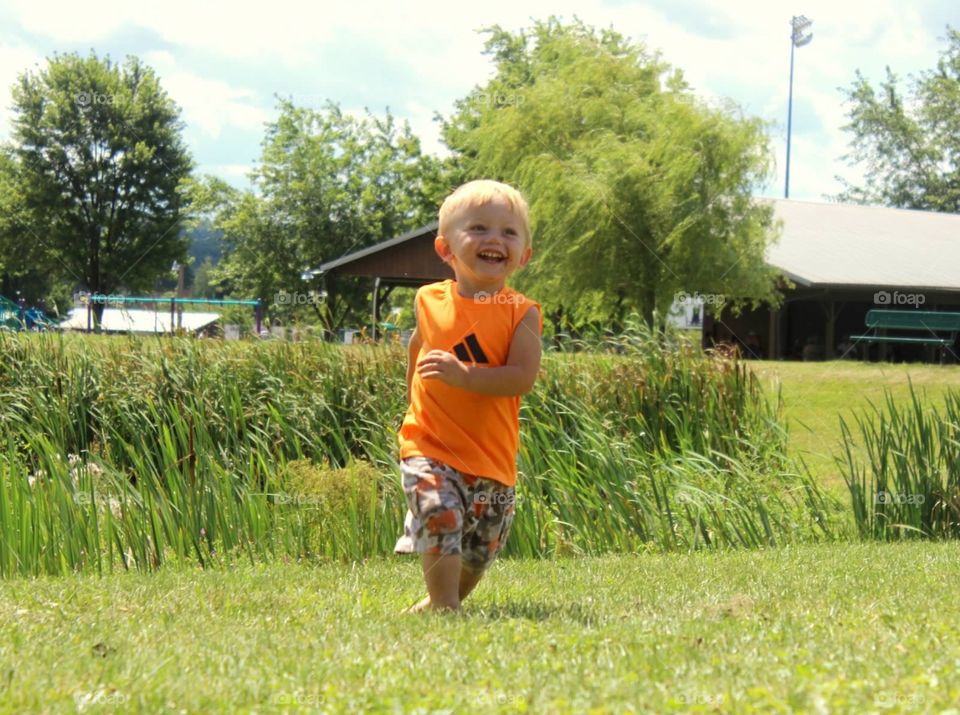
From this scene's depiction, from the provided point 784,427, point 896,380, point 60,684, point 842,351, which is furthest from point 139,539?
point 842,351

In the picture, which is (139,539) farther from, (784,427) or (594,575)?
(784,427)

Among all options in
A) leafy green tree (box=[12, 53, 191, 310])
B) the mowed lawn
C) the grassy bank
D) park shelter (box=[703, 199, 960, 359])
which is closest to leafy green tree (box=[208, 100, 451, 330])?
leafy green tree (box=[12, 53, 191, 310])

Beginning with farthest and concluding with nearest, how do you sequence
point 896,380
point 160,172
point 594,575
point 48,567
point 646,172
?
point 160,172 < point 646,172 < point 896,380 < point 48,567 < point 594,575

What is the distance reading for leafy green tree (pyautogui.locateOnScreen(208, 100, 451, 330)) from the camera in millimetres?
53781

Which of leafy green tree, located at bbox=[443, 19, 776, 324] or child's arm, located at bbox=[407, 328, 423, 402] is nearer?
child's arm, located at bbox=[407, 328, 423, 402]

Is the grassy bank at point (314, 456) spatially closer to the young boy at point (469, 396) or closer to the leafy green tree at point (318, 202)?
the young boy at point (469, 396)

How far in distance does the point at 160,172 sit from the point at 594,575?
150 ft

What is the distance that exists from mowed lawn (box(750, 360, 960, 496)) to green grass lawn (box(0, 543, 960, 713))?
7189mm

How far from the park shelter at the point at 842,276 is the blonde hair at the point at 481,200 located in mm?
26858

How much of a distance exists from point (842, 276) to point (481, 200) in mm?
31073

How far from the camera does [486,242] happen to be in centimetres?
434

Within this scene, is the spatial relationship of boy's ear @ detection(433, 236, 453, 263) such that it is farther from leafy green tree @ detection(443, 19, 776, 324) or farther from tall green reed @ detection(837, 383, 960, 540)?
leafy green tree @ detection(443, 19, 776, 324)

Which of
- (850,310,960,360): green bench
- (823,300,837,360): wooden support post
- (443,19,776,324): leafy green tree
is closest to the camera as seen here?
(850,310,960,360): green bench

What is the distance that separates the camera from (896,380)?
22391 mm
